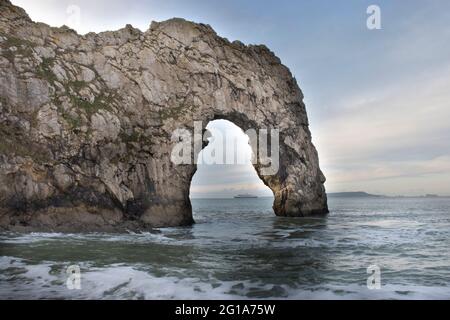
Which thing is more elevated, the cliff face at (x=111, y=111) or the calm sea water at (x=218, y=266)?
the cliff face at (x=111, y=111)

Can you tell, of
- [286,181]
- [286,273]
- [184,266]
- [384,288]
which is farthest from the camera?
[286,181]

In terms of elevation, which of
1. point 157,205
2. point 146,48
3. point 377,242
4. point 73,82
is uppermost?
point 146,48

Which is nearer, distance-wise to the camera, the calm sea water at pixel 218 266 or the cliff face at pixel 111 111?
the calm sea water at pixel 218 266

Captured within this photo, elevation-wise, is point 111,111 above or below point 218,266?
above

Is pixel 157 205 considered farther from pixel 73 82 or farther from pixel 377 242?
pixel 377 242
